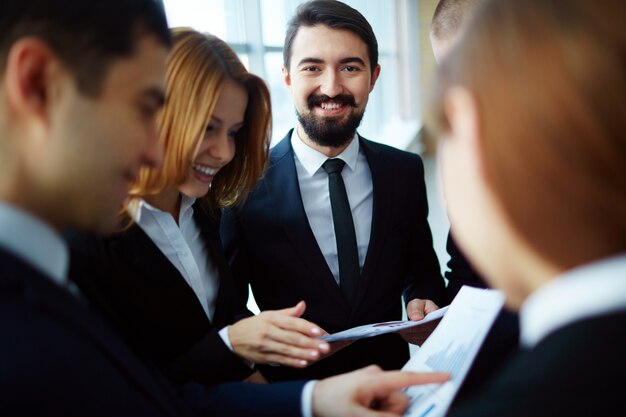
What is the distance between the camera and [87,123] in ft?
2.21

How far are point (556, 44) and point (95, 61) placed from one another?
1.90 feet

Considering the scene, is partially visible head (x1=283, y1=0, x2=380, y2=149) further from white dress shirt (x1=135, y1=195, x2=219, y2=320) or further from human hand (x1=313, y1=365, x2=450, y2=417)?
human hand (x1=313, y1=365, x2=450, y2=417)

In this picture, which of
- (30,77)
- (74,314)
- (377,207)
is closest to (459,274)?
(377,207)

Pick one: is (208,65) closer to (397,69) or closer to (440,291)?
(440,291)

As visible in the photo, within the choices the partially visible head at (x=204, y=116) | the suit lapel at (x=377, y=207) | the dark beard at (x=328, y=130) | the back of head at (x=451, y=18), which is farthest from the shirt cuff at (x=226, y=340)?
the back of head at (x=451, y=18)

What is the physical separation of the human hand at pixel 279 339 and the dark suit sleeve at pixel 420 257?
2.31ft

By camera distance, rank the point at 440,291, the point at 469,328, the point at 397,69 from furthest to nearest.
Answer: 1. the point at 397,69
2. the point at 440,291
3. the point at 469,328

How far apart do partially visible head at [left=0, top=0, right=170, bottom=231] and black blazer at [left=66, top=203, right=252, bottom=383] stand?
0.36m

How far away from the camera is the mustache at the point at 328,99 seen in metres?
1.85

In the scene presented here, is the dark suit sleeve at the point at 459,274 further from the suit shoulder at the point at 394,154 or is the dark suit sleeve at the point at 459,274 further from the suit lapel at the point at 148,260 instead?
the suit lapel at the point at 148,260

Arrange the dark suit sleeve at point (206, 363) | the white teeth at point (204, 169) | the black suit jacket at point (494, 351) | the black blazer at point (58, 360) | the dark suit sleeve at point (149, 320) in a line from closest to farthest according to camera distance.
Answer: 1. the black blazer at point (58, 360)
2. the black suit jacket at point (494, 351)
3. the dark suit sleeve at point (149, 320)
4. the dark suit sleeve at point (206, 363)
5. the white teeth at point (204, 169)

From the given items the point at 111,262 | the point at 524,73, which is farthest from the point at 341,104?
the point at 524,73

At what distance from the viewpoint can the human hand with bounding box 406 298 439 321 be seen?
5.23ft

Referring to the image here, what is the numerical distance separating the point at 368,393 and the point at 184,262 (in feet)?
1.90
